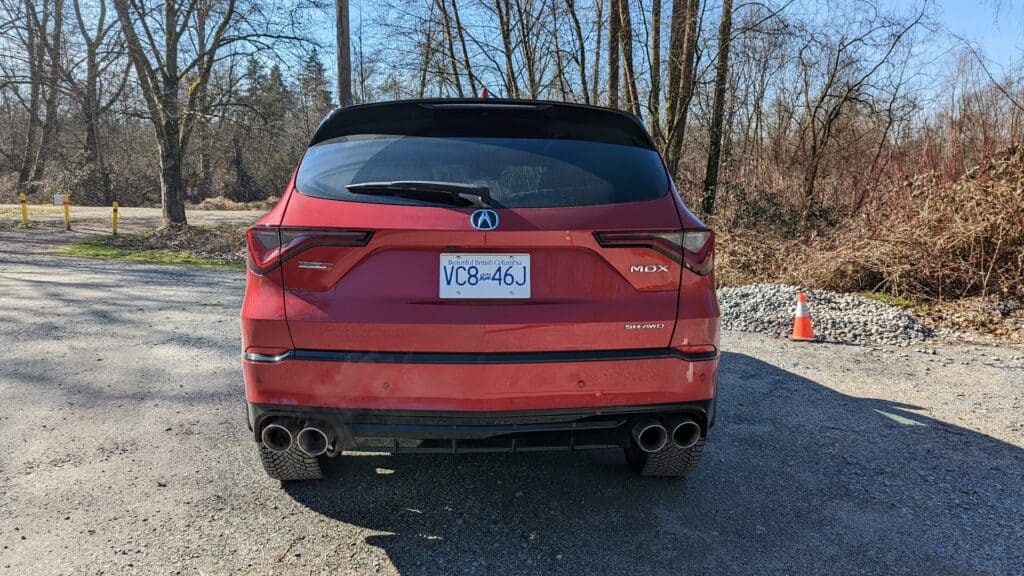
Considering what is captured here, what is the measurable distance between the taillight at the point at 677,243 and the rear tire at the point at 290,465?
162cm

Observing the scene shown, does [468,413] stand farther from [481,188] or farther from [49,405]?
[49,405]

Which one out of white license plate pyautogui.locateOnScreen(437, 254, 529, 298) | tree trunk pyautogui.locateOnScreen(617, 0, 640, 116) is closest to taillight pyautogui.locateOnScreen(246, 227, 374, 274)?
white license plate pyautogui.locateOnScreen(437, 254, 529, 298)

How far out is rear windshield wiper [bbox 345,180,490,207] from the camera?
234cm

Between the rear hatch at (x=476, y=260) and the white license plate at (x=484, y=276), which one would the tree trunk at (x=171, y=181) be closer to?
the rear hatch at (x=476, y=260)

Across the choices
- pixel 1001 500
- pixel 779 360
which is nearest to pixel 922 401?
pixel 779 360

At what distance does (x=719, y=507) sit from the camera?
2855 millimetres

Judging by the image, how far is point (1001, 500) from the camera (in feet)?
9.68

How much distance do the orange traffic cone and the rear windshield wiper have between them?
5.15 meters

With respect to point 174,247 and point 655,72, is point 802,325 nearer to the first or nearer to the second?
point 655,72

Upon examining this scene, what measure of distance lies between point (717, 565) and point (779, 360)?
12.0ft

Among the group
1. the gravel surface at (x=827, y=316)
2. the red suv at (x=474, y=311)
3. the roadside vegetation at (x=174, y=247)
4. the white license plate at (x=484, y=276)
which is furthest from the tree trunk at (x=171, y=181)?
the white license plate at (x=484, y=276)

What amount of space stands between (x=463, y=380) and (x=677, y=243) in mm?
964

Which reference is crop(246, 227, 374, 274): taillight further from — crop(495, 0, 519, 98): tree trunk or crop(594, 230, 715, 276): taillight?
crop(495, 0, 519, 98): tree trunk

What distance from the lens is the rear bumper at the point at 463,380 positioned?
89.7 inches
